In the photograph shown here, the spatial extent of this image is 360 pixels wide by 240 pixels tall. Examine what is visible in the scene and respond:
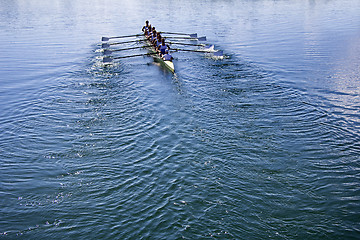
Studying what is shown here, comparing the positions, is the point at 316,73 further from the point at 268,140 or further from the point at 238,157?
the point at 238,157

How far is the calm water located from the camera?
8219 millimetres

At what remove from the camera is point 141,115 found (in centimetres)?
1441

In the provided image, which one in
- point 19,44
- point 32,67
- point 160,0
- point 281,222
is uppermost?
point 160,0

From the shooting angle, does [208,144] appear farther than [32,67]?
No

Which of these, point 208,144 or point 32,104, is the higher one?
point 32,104

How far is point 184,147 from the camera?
38.2 feet

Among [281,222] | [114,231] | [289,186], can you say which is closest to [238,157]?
[289,186]

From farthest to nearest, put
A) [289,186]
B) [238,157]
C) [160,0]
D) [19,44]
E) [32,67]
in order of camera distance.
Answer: [160,0] → [19,44] → [32,67] → [238,157] → [289,186]

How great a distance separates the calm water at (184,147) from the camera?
8219 millimetres

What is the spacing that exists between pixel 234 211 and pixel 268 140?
4307 mm

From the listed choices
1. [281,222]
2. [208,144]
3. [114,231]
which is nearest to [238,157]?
[208,144]

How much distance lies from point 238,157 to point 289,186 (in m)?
2.13

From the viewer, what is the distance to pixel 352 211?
834 cm

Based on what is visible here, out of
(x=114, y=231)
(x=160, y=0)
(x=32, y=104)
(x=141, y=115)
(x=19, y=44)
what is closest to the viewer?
(x=114, y=231)
